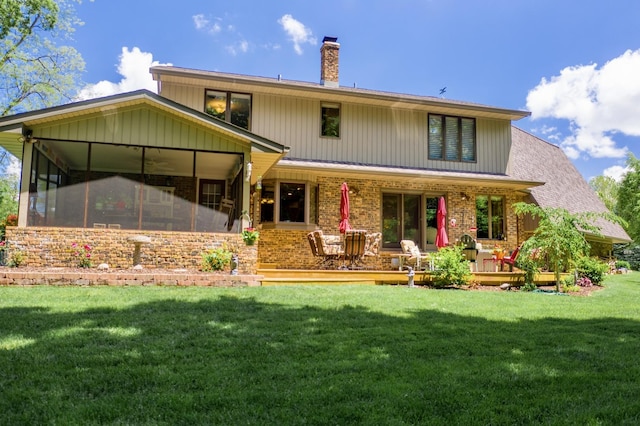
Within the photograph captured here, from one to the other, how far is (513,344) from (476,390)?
1652 millimetres

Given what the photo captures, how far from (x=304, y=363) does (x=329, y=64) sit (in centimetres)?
1383

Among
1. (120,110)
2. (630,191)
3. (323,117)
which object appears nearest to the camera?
(120,110)

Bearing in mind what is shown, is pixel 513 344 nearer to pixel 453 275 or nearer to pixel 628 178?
pixel 453 275

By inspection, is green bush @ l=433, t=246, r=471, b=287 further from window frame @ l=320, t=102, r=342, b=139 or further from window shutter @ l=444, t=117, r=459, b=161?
window shutter @ l=444, t=117, r=459, b=161


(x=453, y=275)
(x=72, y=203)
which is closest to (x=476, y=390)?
(x=453, y=275)

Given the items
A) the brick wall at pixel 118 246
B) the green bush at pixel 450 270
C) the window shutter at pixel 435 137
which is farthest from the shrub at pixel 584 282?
the brick wall at pixel 118 246

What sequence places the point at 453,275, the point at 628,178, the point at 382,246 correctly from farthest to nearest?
the point at 628,178 < the point at 382,246 < the point at 453,275

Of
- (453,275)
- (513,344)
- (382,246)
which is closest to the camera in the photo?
(513,344)

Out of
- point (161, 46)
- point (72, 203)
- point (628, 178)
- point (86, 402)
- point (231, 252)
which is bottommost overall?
point (86, 402)

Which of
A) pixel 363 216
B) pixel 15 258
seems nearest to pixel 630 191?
pixel 363 216

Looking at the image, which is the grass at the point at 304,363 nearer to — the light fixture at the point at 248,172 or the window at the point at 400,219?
the light fixture at the point at 248,172

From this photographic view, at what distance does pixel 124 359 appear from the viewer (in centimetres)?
377

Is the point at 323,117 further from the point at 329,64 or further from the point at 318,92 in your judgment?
the point at 329,64

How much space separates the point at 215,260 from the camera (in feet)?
32.4
